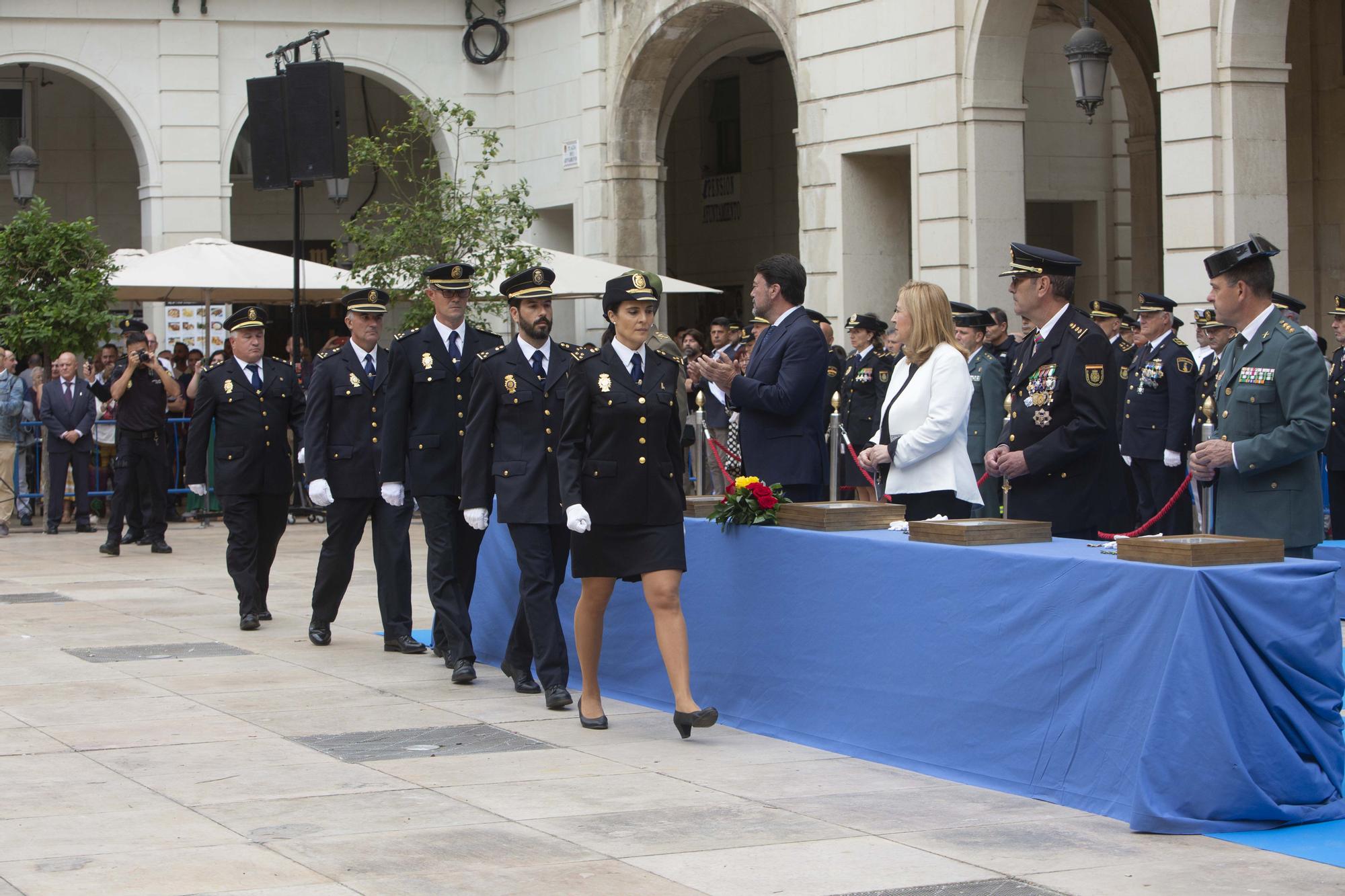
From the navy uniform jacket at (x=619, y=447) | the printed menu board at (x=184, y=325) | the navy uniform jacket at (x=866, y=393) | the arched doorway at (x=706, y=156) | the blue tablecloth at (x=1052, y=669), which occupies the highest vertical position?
the arched doorway at (x=706, y=156)

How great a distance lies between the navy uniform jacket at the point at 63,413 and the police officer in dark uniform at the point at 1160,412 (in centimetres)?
1061

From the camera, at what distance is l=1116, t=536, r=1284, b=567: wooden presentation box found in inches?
228

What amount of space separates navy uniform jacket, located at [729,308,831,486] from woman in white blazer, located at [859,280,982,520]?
0.37 metres

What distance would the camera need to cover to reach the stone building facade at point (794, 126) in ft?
50.8

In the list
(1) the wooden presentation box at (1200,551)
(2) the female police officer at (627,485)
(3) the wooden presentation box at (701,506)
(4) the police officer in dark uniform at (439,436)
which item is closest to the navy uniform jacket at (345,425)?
(4) the police officer in dark uniform at (439,436)

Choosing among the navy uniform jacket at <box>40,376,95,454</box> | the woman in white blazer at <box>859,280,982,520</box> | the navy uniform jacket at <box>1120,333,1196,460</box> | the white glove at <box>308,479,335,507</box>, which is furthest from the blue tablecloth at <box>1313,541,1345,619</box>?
the navy uniform jacket at <box>40,376,95,454</box>

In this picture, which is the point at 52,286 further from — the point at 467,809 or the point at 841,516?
the point at 467,809

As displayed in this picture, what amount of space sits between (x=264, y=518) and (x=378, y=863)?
6.37 metres

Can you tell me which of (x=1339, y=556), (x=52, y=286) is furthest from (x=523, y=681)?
(x=52, y=286)

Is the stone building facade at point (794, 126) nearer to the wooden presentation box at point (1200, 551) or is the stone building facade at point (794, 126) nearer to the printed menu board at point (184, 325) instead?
the printed menu board at point (184, 325)

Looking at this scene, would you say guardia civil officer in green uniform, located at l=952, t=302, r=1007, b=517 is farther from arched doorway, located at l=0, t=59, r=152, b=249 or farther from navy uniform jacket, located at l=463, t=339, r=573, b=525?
arched doorway, located at l=0, t=59, r=152, b=249

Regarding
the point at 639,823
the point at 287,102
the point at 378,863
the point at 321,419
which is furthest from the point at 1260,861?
the point at 287,102

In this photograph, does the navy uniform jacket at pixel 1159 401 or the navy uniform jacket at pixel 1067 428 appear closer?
the navy uniform jacket at pixel 1067 428

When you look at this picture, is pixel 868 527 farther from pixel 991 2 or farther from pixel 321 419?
pixel 991 2
